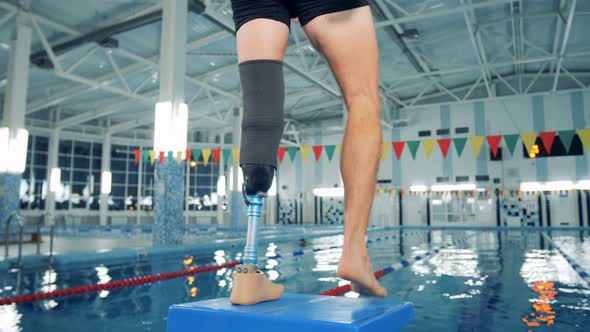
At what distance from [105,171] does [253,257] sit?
2437cm

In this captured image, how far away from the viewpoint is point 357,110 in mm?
1472

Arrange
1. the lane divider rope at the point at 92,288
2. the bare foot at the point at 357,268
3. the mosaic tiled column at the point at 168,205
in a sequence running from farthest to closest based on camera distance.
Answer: the mosaic tiled column at the point at 168,205
the lane divider rope at the point at 92,288
the bare foot at the point at 357,268

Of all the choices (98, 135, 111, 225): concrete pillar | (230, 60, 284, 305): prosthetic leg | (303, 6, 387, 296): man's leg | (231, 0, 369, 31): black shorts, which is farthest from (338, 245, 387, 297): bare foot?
(98, 135, 111, 225): concrete pillar

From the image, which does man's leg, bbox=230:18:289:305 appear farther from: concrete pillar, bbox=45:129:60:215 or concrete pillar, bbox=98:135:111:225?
concrete pillar, bbox=98:135:111:225

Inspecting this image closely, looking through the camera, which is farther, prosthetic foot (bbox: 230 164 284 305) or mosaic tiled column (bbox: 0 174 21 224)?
mosaic tiled column (bbox: 0 174 21 224)

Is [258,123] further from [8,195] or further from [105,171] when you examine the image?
[105,171]

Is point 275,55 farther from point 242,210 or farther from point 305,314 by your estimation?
point 242,210

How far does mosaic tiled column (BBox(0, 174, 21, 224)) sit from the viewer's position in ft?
34.5

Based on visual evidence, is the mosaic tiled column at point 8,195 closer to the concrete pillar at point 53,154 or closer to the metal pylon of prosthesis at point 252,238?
the metal pylon of prosthesis at point 252,238

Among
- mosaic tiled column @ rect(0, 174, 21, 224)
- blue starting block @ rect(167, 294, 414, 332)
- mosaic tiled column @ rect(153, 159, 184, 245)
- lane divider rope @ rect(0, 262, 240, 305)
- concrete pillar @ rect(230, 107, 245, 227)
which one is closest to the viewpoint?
blue starting block @ rect(167, 294, 414, 332)

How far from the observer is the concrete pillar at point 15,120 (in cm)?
1059

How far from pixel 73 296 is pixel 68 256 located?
3.25 m

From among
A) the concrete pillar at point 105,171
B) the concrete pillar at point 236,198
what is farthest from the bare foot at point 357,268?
the concrete pillar at point 105,171

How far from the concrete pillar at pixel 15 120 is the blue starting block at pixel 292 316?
11.3 metres
